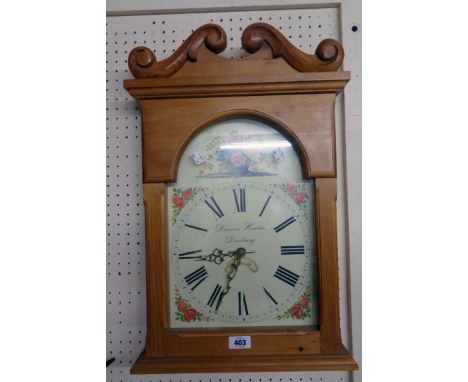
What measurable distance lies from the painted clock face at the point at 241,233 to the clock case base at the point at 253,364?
7cm

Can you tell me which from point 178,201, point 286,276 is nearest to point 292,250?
point 286,276

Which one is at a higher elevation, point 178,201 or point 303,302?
point 178,201

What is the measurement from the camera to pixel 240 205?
0.73 m

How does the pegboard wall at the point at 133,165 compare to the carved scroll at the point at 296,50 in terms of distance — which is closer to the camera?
the carved scroll at the point at 296,50

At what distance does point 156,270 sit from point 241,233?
186 mm

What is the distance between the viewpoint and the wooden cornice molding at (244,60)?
0.69m

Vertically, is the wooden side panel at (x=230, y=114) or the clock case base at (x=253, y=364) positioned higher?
the wooden side panel at (x=230, y=114)

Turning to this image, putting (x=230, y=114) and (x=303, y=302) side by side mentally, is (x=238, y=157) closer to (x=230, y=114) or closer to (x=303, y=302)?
(x=230, y=114)

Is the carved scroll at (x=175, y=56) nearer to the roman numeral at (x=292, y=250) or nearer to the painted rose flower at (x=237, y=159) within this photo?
the painted rose flower at (x=237, y=159)

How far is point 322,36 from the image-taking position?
83 centimetres

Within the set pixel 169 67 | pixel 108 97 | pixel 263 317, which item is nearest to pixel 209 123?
pixel 169 67

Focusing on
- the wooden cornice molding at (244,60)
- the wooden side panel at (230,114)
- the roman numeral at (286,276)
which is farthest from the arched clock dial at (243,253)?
the wooden cornice molding at (244,60)

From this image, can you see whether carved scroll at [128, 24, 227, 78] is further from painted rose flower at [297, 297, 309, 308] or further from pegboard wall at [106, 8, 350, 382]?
painted rose flower at [297, 297, 309, 308]

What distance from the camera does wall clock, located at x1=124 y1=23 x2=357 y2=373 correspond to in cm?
69
